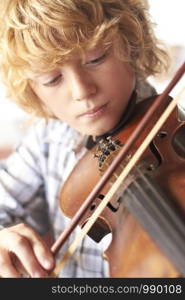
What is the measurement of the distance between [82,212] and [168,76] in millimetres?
486

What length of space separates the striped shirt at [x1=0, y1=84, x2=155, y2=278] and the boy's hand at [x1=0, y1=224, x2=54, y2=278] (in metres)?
0.23

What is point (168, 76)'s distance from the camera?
34.7 inches

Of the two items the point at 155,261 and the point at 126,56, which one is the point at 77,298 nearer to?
the point at 155,261

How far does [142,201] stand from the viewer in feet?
1.58

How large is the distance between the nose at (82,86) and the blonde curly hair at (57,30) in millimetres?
32

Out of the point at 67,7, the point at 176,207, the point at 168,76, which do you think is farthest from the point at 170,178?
the point at 168,76

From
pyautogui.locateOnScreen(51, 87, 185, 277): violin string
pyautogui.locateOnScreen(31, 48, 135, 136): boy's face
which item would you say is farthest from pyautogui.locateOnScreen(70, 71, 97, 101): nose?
pyautogui.locateOnScreen(51, 87, 185, 277): violin string

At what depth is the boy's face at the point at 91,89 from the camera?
0.58 metres

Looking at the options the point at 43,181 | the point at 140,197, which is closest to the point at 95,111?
the point at 140,197

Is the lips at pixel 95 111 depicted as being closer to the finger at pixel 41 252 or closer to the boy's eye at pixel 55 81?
the boy's eye at pixel 55 81

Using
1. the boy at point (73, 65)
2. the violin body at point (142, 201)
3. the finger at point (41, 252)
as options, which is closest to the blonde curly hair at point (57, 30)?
the boy at point (73, 65)

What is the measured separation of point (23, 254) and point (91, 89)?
0.82ft

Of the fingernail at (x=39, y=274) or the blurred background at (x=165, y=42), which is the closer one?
the fingernail at (x=39, y=274)

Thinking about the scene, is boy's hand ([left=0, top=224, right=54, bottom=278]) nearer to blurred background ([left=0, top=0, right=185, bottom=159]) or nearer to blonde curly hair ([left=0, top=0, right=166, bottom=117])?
blonde curly hair ([left=0, top=0, right=166, bottom=117])
